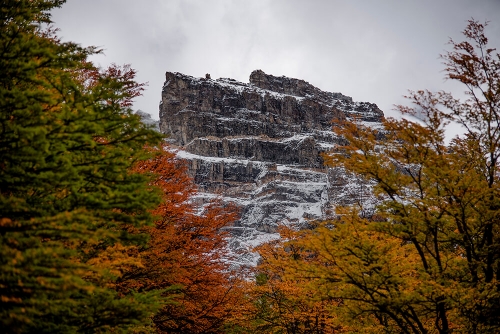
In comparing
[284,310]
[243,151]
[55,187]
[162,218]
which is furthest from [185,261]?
[243,151]

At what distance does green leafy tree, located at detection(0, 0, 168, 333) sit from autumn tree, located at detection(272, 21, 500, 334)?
3.71m

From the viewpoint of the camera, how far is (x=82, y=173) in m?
4.64

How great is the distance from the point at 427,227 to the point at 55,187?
6.77 m

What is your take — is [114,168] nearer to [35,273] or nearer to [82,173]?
[82,173]

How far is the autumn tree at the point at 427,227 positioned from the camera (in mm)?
6383

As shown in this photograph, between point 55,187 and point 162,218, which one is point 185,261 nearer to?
point 162,218

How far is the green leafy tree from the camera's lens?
3.49 meters

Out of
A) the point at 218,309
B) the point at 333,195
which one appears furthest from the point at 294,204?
the point at 218,309

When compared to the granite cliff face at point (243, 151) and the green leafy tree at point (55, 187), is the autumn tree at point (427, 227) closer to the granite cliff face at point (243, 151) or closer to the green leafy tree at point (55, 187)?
the green leafy tree at point (55, 187)

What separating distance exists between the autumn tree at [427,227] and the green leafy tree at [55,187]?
3.71 meters

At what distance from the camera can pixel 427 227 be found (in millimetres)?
6898

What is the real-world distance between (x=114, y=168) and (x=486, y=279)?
297 inches

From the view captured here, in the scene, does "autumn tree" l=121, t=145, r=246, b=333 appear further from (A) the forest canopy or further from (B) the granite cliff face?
(B) the granite cliff face

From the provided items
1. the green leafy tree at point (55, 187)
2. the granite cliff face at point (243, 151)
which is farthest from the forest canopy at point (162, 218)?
the granite cliff face at point (243, 151)
